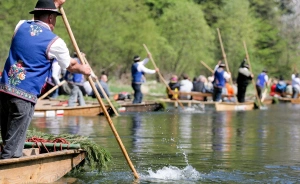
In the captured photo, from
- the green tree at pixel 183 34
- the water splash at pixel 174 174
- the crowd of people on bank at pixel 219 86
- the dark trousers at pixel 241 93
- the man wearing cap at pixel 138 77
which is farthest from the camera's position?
the green tree at pixel 183 34

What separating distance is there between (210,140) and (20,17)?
2607 cm

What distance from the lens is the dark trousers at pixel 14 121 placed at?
8.64 metres

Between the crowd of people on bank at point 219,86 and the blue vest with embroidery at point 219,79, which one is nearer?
the blue vest with embroidery at point 219,79

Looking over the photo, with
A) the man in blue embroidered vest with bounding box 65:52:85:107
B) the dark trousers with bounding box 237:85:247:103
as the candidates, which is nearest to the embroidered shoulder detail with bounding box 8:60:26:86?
the man in blue embroidered vest with bounding box 65:52:85:107

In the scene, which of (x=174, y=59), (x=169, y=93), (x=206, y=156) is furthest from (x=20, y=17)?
(x=206, y=156)

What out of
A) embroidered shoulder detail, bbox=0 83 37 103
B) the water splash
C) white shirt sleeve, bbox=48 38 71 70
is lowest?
the water splash

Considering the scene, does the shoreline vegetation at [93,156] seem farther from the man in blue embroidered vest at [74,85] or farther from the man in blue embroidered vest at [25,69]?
the man in blue embroidered vest at [74,85]

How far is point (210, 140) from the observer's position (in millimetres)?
15523

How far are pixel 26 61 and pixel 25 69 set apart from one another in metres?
0.09

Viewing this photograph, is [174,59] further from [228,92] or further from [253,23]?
[228,92]

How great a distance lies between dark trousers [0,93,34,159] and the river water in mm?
1243

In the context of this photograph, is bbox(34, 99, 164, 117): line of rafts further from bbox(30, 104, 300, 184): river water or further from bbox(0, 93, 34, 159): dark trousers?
bbox(0, 93, 34, 159): dark trousers

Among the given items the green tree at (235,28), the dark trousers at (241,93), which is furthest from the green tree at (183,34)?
the dark trousers at (241,93)

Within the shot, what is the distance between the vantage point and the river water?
10.4 metres
